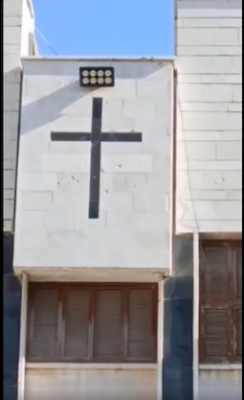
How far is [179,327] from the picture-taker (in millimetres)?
13203

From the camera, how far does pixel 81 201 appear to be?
43.7 feet

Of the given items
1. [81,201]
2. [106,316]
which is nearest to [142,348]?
[106,316]

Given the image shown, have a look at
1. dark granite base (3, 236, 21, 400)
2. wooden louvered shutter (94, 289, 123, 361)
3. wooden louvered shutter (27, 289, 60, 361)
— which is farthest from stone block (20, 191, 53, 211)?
wooden louvered shutter (94, 289, 123, 361)

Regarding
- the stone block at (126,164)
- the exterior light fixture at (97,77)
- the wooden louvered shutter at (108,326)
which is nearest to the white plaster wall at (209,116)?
the stone block at (126,164)

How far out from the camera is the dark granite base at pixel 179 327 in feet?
42.6

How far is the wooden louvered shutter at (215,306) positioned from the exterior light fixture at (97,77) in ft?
7.56

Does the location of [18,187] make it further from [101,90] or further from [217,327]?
[217,327]

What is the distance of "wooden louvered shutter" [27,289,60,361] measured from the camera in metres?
13.4

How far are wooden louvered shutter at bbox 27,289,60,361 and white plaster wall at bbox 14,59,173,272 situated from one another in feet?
2.05

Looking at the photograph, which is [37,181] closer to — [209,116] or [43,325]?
[43,325]

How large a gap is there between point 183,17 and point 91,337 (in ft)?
13.5

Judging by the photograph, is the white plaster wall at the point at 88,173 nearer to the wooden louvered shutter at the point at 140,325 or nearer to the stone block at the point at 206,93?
the stone block at the point at 206,93

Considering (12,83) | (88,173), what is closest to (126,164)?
(88,173)

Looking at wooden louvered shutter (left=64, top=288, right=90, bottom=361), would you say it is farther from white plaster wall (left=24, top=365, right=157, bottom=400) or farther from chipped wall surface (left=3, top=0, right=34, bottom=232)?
chipped wall surface (left=3, top=0, right=34, bottom=232)
